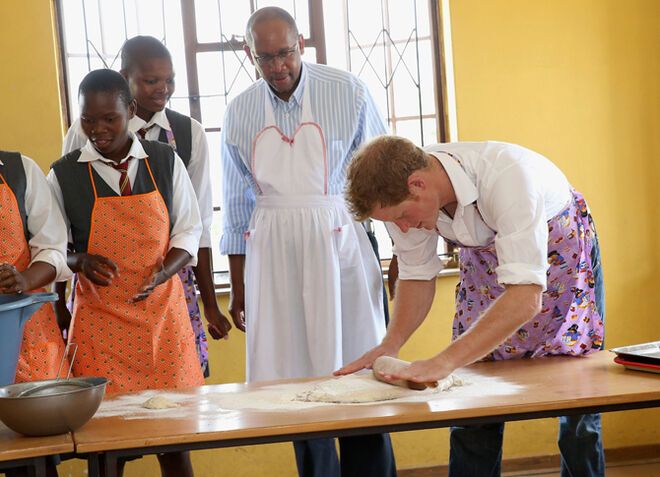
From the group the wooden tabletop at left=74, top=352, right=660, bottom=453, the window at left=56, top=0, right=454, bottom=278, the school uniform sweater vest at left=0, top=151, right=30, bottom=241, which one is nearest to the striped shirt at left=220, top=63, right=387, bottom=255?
the school uniform sweater vest at left=0, top=151, right=30, bottom=241

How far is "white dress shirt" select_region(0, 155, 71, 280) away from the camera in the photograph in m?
2.64

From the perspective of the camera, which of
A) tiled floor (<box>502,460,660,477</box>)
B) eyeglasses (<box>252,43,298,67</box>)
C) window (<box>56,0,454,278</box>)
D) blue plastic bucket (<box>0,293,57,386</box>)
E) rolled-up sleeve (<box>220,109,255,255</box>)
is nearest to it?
blue plastic bucket (<box>0,293,57,386</box>)

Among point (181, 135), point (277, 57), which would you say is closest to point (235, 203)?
point (181, 135)

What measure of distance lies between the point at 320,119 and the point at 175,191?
23.1 inches

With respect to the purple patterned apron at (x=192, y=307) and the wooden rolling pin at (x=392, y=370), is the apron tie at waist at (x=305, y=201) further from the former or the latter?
the wooden rolling pin at (x=392, y=370)

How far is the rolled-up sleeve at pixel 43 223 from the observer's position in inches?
104

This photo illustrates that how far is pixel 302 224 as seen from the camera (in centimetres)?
309

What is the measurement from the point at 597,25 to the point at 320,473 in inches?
99.5

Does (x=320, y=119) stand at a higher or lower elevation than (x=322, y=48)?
lower

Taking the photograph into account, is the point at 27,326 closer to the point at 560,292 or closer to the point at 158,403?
the point at 158,403

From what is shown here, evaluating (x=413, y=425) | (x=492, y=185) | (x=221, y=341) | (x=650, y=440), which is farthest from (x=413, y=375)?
(x=650, y=440)

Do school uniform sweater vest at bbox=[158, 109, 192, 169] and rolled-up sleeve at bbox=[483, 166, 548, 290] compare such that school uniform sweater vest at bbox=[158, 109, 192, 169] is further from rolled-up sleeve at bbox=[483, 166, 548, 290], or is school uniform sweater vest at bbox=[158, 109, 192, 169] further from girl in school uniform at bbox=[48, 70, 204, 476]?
rolled-up sleeve at bbox=[483, 166, 548, 290]

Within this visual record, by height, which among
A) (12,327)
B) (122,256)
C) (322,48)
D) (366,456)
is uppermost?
(322,48)

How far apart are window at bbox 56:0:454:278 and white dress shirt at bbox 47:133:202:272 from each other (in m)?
1.38
